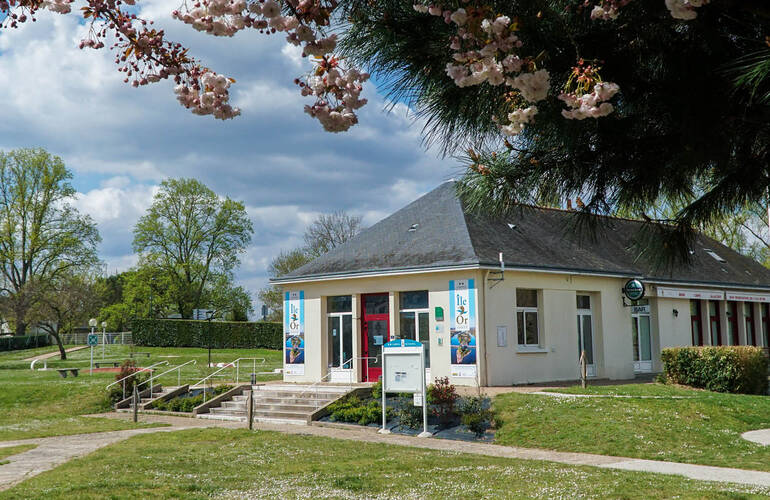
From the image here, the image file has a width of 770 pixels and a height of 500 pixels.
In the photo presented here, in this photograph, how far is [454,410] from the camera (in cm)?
1490

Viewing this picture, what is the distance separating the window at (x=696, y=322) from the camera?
26.8 meters

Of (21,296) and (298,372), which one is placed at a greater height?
(21,296)

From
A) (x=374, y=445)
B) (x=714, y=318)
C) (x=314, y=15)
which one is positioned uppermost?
(x=314, y=15)

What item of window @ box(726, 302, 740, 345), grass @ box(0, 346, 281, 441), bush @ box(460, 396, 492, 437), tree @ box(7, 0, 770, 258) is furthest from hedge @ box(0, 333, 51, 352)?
tree @ box(7, 0, 770, 258)

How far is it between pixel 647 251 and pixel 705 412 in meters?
8.92

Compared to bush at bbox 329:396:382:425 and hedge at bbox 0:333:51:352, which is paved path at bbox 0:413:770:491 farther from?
hedge at bbox 0:333:51:352

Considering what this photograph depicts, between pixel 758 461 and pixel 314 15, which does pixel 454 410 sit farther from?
pixel 314 15

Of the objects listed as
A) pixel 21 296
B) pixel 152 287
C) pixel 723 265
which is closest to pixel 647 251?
pixel 723 265

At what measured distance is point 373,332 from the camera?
70.2ft

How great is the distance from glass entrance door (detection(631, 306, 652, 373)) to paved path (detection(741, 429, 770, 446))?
11.4 m

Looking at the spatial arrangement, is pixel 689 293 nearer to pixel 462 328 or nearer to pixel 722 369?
pixel 722 369

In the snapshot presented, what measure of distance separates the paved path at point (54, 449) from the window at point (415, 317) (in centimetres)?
589

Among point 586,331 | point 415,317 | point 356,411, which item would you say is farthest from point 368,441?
point 586,331

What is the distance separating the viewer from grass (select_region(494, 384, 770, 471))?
37.3 feet
